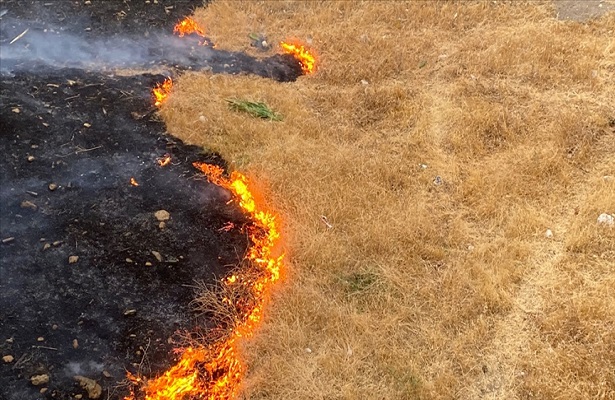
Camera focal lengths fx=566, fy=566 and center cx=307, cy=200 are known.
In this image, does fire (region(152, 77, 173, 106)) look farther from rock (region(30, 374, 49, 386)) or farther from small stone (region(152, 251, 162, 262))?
rock (region(30, 374, 49, 386))

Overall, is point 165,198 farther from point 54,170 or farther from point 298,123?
point 298,123

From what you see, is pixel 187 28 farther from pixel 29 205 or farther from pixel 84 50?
pixel 29 205

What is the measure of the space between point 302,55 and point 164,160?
2.98m

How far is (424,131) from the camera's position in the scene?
665cm

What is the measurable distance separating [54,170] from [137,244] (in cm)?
143

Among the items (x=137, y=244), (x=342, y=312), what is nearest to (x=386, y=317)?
(x=342, y=312)

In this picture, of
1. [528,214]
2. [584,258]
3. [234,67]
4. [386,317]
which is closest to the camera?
[386,317]

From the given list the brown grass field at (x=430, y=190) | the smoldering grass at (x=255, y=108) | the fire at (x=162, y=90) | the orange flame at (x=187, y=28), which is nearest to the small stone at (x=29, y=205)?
the brown grass field at (x=430, y=190)

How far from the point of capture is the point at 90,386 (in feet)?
13.7

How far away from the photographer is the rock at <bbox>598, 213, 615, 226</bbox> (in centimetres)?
532

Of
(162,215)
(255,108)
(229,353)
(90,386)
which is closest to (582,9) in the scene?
(255,108)

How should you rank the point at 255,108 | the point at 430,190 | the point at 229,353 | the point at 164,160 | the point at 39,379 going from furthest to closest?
the point at 255,108, the point at 164,160, the point at 430,190, the point at 229,353, the point at 39,379

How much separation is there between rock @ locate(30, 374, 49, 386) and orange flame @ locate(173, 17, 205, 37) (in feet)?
18.7

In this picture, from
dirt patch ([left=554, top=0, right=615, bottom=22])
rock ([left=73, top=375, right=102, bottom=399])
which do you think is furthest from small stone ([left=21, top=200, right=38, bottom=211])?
dirt patch ([left=554, top=0, right=615, bottom=22])
